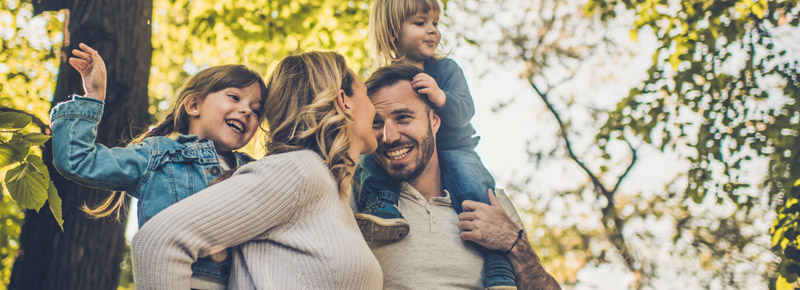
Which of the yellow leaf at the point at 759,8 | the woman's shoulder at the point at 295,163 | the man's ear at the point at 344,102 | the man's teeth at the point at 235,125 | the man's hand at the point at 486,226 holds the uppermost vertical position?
the yellow leaf at the point at 759,8

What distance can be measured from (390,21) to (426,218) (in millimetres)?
1358

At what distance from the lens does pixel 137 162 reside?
246 centimetres

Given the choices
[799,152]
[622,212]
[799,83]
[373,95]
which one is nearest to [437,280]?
[373,95]

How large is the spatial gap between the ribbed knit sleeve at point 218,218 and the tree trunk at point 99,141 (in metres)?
1.80

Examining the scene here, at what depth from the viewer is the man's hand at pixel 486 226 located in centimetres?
327

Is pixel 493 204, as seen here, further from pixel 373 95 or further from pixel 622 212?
pixel 622 212

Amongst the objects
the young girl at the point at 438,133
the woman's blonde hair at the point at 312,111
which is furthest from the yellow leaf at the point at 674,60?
the woman's blonde hair at the point at 312,111

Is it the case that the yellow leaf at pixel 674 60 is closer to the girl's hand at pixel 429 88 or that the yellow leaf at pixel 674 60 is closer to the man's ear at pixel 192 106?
the girl's hand at pixel 429 88

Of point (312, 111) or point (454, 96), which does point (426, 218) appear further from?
point (312, 111)

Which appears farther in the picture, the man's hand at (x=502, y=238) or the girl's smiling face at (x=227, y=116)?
the man's hand at (x=502, y=238)

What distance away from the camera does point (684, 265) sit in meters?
14.6

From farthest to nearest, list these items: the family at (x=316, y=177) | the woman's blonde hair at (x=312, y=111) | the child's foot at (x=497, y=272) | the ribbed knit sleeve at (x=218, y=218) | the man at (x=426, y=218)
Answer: the man at (x=426, y=218) < the child's foot at (x=497, y=272) < the woman's blonde hair at (x=312, y=111) < the family at (x=316, y=177) < the ribbed knit sleeve at (x=218, y=218)

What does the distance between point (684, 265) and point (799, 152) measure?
10882 millimetres

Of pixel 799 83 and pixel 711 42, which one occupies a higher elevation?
pixel 711 42
